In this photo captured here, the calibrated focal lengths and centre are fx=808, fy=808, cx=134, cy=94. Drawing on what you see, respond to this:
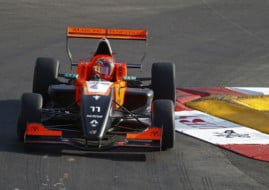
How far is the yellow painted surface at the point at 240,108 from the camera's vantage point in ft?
37.7

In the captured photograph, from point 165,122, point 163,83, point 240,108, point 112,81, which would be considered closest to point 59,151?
point 165,122

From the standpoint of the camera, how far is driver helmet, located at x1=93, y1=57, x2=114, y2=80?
37.2ft

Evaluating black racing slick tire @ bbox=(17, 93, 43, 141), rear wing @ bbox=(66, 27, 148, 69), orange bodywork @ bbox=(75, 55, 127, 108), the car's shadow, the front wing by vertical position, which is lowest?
the car's shadow

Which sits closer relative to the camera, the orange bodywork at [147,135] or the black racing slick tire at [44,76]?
the orange bodywork at [147,135]

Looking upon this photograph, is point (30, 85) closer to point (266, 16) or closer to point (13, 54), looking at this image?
point (13, 54)

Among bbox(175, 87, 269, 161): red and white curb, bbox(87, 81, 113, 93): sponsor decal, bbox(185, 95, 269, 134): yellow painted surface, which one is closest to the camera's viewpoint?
bbox(175, 87, 269, 161): red and white curb

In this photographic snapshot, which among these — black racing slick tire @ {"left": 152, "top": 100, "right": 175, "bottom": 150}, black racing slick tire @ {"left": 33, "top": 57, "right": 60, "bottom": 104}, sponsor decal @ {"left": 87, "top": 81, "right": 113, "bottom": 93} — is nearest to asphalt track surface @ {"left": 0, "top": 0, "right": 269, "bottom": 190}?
black racing slick tire @ {"left": 152, "top": 100, "right": 175, "bottom": 150}

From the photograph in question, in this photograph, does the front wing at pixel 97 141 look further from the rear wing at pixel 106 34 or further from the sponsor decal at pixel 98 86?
the rear wing at pixel 106 34

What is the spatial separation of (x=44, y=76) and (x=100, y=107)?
2.04m

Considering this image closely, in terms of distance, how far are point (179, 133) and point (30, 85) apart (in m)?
3.68

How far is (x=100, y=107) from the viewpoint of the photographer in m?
9.94

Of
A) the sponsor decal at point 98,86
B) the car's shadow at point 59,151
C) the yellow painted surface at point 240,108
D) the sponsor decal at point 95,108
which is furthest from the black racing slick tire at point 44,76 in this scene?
the yellow painted surface at point 240,108

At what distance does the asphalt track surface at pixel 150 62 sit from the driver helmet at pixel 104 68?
1.38 metres

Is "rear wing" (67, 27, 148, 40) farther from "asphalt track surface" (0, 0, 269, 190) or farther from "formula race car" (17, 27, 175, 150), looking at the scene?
"asphalt track surface" (0, 0, 269, 190)
